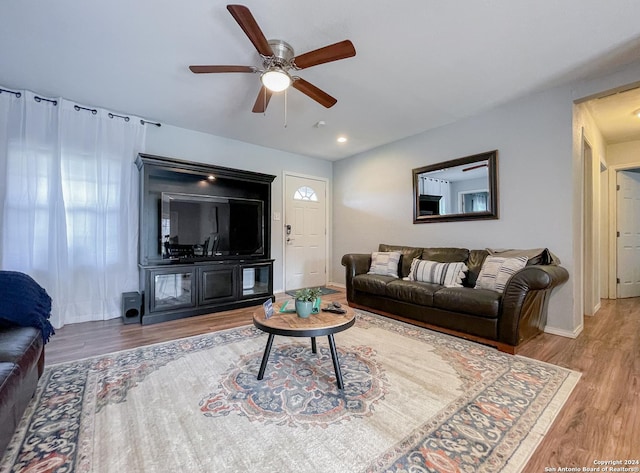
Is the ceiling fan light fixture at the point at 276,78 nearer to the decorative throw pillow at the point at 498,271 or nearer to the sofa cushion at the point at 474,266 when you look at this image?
the decorative throw pillow at the point at 498,271

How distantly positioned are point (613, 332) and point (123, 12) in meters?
5.05

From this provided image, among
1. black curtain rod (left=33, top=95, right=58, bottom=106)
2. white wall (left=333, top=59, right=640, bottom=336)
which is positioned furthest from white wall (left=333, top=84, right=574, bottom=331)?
black curtain rod (left=33, top=95, right=58, bottom=106)

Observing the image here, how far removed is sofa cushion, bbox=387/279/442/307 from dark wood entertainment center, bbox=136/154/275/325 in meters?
1.85

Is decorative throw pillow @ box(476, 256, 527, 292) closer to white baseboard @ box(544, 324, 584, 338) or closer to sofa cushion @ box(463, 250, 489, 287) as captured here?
sofa cushion @ box(463, 250, 489, 287)

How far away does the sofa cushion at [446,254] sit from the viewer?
3.27m

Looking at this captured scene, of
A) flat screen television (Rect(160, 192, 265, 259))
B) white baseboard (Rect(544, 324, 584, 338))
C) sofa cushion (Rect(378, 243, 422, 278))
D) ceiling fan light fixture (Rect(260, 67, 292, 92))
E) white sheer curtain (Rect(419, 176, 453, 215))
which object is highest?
ceiling fan light fixture (Rect(260, 67, 292, 92))

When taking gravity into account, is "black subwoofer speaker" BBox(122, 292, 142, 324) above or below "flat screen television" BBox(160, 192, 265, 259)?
below

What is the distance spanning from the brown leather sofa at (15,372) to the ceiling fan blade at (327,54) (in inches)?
91.6

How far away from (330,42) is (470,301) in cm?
247

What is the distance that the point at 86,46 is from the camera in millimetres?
2197

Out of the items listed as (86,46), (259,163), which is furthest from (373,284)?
(86,46)

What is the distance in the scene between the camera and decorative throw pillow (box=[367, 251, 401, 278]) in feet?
12.1

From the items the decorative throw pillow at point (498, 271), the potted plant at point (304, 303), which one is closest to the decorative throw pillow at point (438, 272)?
the decorative throw pillow at point (498, 271)

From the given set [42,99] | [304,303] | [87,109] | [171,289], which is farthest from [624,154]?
[42,99]
